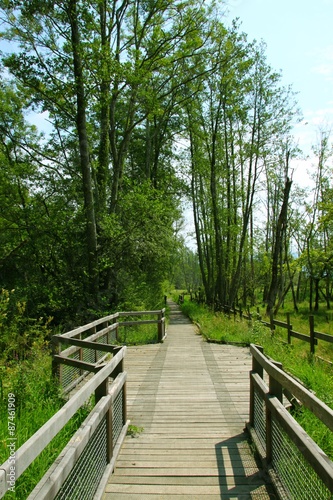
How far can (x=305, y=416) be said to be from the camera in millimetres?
4125

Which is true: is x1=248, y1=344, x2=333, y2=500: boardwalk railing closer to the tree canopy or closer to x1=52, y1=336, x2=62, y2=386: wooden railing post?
x1=52, y1=336, x2=62, y2=386: wooden railing post

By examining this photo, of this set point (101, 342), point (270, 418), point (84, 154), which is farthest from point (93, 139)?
point (270, 418)

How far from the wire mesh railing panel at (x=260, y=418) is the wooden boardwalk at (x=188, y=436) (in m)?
0.19

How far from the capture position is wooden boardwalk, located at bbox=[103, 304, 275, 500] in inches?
127

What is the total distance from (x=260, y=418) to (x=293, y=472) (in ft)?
3.76

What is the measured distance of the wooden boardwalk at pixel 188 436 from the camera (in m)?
3.21

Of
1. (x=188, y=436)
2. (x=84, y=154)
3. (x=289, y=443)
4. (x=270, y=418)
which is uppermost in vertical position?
(x=84, y=154)

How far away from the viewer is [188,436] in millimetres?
4332

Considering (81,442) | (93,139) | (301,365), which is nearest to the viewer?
(81,442)

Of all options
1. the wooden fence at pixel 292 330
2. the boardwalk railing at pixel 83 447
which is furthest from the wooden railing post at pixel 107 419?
the wooden fence at pixel 292 330

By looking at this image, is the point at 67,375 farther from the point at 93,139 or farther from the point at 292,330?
the point at 93,139

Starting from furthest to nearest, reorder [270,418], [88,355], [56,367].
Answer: [88,355] < [56,367] < [270,418]

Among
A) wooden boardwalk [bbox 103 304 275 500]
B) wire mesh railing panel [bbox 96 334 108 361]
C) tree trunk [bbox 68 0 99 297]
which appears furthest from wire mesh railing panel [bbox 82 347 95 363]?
tree trunk [bbox 68 0 99 297]

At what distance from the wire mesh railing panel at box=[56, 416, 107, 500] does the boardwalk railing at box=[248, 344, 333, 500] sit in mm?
1431
